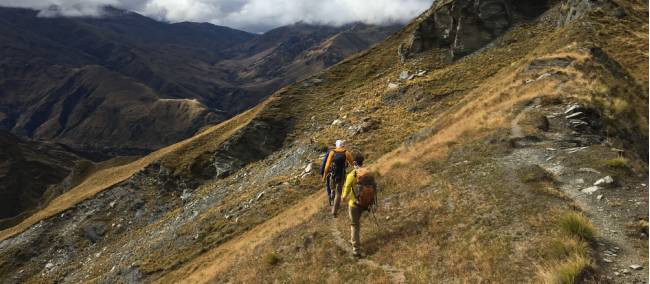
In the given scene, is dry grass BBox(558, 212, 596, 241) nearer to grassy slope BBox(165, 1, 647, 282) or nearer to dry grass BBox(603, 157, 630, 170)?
grassy slope BBox(165, 1, 647, 282)

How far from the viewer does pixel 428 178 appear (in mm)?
19828

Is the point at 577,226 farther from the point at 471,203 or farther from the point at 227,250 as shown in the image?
the point at 227,250

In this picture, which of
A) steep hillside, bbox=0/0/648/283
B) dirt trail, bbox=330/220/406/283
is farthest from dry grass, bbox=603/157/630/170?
dirt trail, bbox=330/220/406/283

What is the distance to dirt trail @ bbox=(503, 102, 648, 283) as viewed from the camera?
35.0ft

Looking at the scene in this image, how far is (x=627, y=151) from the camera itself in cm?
1809

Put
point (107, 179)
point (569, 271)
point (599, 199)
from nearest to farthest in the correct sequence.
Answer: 1. point (569, 271)
2. point (599, 199)
3. point (107, 179)

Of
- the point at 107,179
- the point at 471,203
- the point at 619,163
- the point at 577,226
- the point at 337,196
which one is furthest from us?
the point at 107,179

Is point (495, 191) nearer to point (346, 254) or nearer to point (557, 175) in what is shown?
point (557, 175)

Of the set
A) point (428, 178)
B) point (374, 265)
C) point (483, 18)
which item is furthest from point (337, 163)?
point (483, 18)

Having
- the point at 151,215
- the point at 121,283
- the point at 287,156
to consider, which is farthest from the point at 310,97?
the point at 121,283

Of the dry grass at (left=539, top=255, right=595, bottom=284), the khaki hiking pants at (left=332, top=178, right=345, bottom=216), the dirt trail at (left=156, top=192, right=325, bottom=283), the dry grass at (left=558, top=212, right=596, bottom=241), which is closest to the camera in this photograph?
the dry grass at (left=539, top=255, right=595, bottom=284)

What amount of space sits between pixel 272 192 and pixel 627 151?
2642 centimetres

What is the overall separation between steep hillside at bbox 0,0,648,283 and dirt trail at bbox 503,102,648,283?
58mm

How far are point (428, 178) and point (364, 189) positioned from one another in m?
5.85
